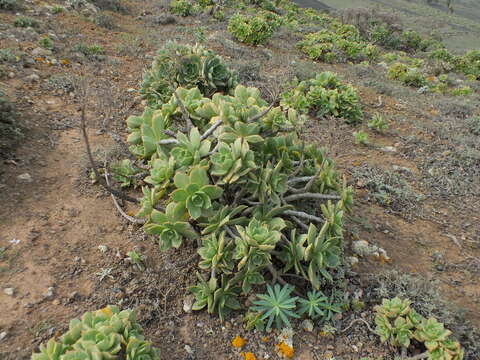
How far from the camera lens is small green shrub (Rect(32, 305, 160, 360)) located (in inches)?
62.9

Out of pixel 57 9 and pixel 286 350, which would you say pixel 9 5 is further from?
pixel 286 350

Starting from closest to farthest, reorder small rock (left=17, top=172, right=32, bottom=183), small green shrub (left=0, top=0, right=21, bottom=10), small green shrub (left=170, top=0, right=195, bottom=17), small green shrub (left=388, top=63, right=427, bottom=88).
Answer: small rock (left=17, top=172, right=32, bottom=183) → small green shrub (left=0, top=0, right=21, bottom=10) → small green shrub (left=388, top=63, right=427, bottom=88) → small green shrub (left=170, top=0, right=195, bottom=17)

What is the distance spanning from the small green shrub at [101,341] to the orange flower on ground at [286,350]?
780 mm

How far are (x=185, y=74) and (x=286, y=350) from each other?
10.3ft

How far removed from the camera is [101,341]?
1638 mm

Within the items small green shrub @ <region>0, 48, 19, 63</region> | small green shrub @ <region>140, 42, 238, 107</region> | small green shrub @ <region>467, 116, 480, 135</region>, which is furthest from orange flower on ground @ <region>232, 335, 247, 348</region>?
small green shrub @ <region>467, 116, 480, 135</region>

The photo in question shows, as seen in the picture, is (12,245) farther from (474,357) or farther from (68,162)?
(474,357)

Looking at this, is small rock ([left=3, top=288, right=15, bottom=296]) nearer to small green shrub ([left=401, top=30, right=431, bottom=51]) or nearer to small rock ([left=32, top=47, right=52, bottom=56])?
small rock ([left=32, top=47, right=52, bottom=56])

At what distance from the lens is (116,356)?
1.64m

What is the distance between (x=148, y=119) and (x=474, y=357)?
2686 mm

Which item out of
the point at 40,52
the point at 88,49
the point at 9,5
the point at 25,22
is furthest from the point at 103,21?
the point at 40,52

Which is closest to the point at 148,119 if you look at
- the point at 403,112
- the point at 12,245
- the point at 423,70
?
the point at 12,245

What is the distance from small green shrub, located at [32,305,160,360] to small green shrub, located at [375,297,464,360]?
1.43 m

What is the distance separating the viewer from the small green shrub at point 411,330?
2.13 metres
